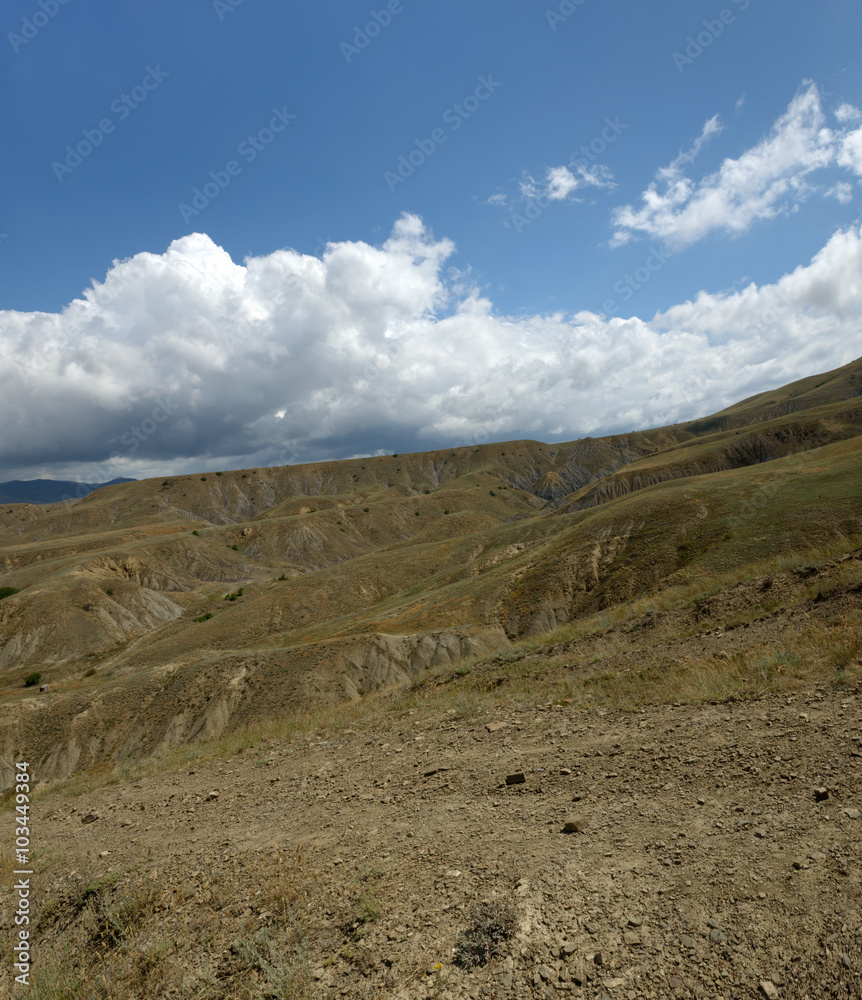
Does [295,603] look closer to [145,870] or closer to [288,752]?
[288,752]

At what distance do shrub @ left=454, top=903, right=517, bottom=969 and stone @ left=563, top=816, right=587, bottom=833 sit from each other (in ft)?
5.08

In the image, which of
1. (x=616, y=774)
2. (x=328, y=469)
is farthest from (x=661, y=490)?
(x=328, y=469)

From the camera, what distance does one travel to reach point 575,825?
5.89 metres

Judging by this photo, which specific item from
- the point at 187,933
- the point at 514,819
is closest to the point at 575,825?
the point at 514,819

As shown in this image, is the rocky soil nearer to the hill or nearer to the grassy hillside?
the hill

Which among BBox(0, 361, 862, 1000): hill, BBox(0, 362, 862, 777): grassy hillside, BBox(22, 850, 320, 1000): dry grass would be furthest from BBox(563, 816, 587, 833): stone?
BBox(0, 362, 862, 777): grassy hillside

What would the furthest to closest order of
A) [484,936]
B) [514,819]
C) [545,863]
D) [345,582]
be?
1. [345,582]
2. [514,819]
3. [545,863]
4. [484,936]

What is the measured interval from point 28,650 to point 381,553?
4255 cm

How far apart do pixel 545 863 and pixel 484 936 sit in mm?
1255

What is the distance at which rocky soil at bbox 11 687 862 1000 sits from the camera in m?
3.86

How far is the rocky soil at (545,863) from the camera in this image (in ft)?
12.7

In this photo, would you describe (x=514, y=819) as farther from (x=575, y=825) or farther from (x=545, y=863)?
(x=545, y=863)

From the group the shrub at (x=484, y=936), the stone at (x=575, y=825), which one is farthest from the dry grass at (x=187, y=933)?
the stone at (x=575, y=825)

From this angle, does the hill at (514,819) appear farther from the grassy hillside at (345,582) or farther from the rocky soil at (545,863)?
the grassy hillside at (345,582)
